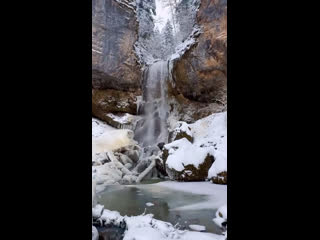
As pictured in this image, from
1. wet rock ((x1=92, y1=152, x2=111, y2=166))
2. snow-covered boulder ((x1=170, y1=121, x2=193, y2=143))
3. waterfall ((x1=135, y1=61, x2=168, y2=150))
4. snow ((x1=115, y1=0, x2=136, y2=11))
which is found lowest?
wet rock ((x1=92, y1=152, x2=111, y2=166))

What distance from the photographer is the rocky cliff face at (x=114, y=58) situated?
12.7 m

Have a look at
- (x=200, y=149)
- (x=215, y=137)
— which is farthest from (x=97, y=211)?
(x=215, y=137)

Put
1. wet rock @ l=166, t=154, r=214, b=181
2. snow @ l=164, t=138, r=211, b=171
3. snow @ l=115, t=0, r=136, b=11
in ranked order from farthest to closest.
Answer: snow @ l=115, t=0, r=136, b=11, snow @ l=164, t=138, r=211, b=171, wet rock @ l=166, t=154, r=214, b=181

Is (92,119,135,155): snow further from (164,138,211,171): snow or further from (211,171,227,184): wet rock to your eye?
(211,171,227,184): wet rock

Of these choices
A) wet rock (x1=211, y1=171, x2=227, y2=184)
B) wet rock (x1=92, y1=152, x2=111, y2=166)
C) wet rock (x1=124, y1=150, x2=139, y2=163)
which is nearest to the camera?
wet rock (x1=211, y1=171, x2=227, y2=184)

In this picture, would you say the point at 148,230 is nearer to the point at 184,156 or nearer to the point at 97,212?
the point at 97,212

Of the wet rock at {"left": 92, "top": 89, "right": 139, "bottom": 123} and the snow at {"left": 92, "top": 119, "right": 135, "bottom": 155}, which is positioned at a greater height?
the wet rock at {"left": 92, "top": 89, "right": 139, "bottom": 123}

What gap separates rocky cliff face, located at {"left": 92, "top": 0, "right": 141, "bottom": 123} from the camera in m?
12.7

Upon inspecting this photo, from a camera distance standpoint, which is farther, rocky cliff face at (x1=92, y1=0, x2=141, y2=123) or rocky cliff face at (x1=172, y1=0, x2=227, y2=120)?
rocky cliff face at (x1=92, y1=0, x2=141, y2=123)

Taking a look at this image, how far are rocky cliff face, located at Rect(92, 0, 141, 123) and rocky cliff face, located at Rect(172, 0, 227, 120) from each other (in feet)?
9.74

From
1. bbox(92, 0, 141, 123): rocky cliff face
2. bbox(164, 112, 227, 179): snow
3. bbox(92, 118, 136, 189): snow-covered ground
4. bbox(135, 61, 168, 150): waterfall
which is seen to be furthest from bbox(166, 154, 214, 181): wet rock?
bbox(92, 0, 141, 123): rocky cliff face
